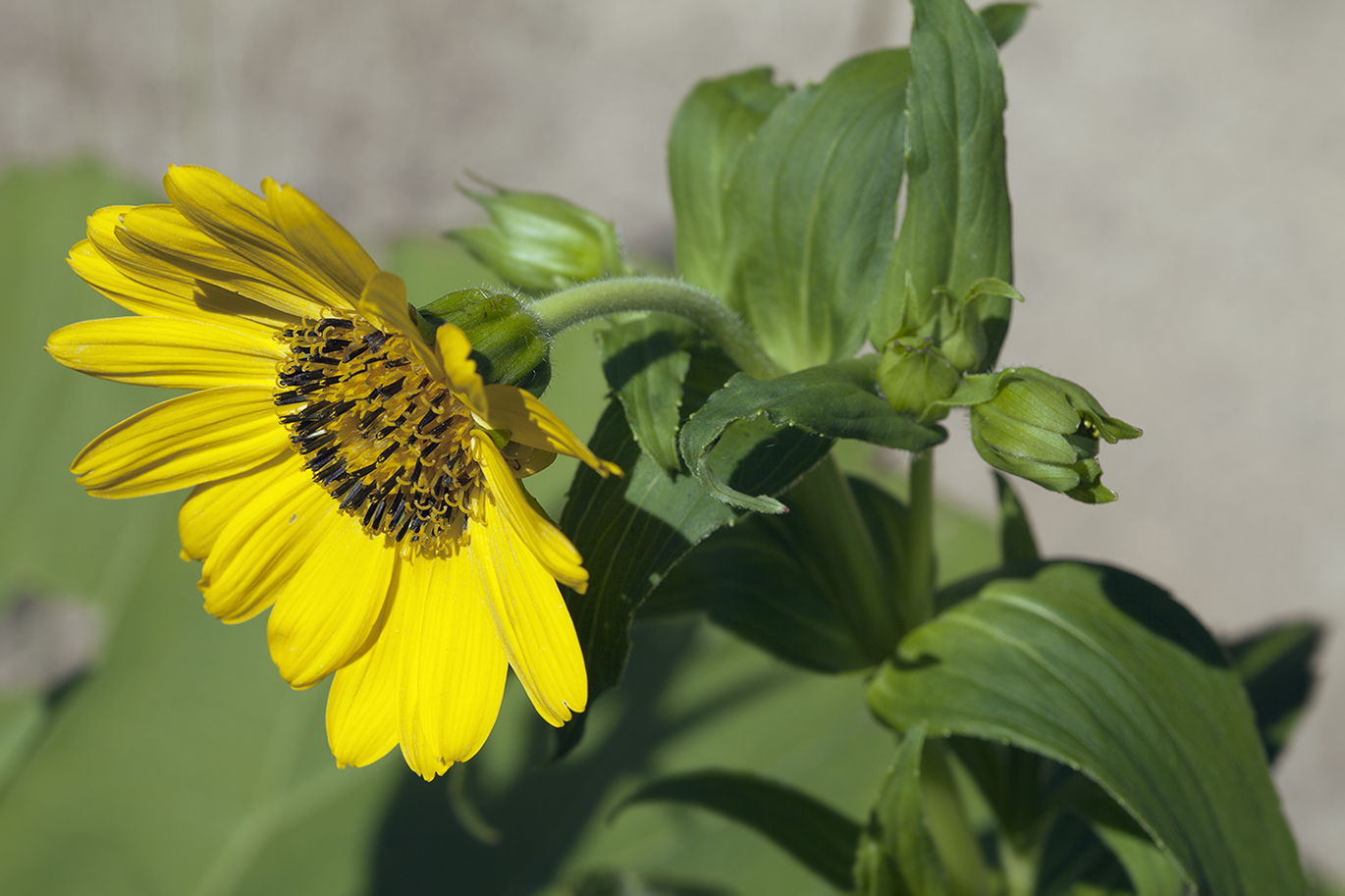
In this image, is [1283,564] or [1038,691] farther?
[1283,564]

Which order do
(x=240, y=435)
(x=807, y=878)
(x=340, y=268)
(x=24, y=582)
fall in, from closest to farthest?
(x=340, y=268)
(x=240, y=435)
(x=807, y=878)
(x=24, y=582)

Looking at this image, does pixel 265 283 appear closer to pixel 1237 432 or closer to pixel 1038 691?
pixel 1038 691

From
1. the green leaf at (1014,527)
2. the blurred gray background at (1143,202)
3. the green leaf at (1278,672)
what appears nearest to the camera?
the green leaf at (1014,527)

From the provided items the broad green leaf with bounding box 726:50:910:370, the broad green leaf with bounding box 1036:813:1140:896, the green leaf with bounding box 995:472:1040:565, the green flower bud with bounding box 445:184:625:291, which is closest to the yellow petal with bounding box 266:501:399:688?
the green flower bud with bounding box 445:184:625:291

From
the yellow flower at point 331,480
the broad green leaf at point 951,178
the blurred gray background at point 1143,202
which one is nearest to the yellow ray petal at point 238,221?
the yellow flower at point 331,480

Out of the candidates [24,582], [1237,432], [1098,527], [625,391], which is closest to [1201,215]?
[1237,432]

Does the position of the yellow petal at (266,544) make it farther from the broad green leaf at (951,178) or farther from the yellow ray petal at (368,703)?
the broad green leaf at (951,178)
